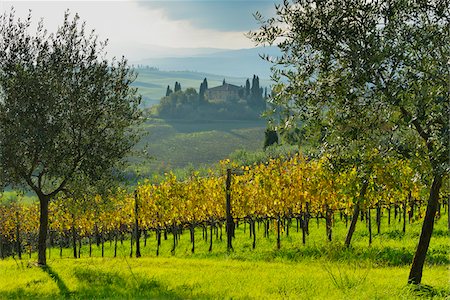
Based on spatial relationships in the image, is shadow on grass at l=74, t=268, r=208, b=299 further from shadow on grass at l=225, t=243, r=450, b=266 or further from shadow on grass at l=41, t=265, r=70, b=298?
shadow on grass at l=225, t=243, r=450, b=266

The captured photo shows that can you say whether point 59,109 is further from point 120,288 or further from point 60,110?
point 120,288

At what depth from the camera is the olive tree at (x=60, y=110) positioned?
1984 centimetres

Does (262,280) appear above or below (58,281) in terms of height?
above

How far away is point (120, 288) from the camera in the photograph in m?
16.4

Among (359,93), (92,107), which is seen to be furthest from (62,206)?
(359,93)

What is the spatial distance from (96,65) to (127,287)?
1155 cm

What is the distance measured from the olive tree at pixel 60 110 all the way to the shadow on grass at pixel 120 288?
5.25 metres

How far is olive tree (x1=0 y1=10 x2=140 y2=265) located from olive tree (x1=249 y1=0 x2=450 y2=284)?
11.9 metres

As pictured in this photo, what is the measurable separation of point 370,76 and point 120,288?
1219 cm

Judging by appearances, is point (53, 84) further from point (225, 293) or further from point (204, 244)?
point (204, 244)

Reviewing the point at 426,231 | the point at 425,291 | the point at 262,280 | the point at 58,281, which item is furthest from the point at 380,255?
the point at 58,281

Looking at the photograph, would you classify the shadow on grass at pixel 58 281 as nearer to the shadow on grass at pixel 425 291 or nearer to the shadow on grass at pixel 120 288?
the shadow on grass at pixel 120 288

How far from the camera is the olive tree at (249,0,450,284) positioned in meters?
10.2

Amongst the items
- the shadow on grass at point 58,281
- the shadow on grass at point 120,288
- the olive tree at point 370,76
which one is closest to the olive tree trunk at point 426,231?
the olive tree at point 370,76
